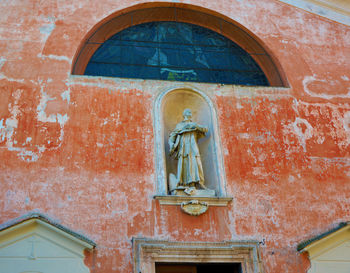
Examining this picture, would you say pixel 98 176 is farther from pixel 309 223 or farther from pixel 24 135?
pixel 309 223

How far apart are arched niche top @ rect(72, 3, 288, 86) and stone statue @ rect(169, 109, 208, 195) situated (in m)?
2.34

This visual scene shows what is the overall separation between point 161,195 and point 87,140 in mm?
1521

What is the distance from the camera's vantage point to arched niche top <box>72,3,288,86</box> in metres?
9.73

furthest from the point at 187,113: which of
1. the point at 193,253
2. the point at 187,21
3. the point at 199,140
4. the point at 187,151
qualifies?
the point at 187,21

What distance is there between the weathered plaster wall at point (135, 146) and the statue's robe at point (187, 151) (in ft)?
1.44

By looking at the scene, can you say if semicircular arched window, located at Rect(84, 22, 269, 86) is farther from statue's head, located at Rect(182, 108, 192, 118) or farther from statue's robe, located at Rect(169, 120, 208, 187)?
statue's robe, located at Rect(169, 120, 208, 187)

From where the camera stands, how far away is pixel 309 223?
8055mm

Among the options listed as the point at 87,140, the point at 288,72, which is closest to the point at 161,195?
the point at 87,140

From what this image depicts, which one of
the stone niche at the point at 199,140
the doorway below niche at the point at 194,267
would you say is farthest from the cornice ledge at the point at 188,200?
the doorway below niche at the point at 194,267

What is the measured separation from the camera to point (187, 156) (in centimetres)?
821

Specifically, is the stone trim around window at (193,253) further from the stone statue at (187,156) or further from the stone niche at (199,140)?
the stone statue at (187,156)

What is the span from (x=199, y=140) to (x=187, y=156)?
81cm

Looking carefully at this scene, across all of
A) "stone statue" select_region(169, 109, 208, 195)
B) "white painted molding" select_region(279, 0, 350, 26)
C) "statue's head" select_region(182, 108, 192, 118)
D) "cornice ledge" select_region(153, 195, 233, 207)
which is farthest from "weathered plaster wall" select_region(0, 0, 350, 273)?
"white painted molding" select_region(279, 0, 350, 26)

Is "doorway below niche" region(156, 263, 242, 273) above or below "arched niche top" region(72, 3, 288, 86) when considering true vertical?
below
